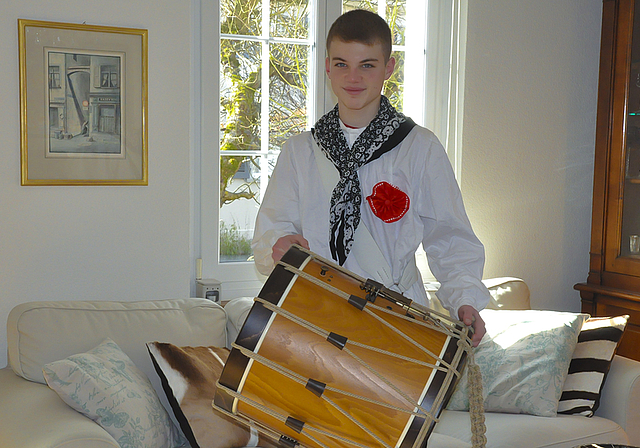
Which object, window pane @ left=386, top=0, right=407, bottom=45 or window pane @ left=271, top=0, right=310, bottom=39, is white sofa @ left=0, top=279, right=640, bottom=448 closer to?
window pane @ left=271, top=0, right=310, bottom=39

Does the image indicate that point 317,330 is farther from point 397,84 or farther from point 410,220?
point 397,84

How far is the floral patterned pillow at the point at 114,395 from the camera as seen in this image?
1689 millimetres

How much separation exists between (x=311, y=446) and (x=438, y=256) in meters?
0.56

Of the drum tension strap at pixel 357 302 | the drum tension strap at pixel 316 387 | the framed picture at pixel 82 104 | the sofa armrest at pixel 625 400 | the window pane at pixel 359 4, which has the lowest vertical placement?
the sofa armrest at pixel 625 400

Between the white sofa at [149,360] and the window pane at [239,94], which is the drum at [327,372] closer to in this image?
the white sofa at [149,360]

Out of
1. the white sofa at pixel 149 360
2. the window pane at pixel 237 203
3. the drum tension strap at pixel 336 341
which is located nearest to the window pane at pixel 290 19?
the window pane at pixel 237 203

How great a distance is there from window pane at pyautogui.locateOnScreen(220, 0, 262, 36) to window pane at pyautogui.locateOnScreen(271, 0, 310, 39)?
7 cm

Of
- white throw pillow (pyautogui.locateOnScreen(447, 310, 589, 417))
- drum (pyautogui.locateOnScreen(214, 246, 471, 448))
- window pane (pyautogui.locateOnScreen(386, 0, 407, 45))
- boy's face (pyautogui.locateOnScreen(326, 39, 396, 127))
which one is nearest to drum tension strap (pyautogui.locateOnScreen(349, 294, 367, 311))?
drum (pyautogui.locateOnScreen(214, 246, 471, 448))

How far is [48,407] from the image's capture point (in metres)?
1.71

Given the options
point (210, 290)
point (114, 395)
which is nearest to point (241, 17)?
point (210, 290)

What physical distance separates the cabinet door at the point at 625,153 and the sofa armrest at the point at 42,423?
2.39 m

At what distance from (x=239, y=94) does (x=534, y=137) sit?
146cm

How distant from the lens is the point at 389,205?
Answer: 149 centimetres

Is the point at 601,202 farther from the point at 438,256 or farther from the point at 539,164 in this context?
the point at 438,256
